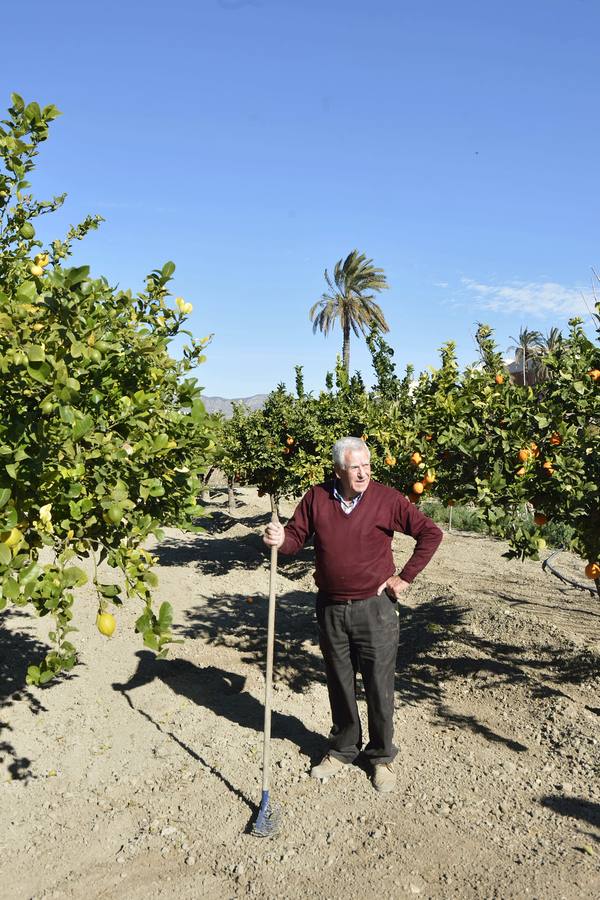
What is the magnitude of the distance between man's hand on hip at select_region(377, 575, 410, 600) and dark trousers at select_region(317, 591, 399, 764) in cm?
4

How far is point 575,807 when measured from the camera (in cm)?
376

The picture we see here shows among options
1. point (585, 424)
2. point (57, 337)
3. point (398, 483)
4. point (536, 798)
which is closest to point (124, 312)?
point (57, 337)

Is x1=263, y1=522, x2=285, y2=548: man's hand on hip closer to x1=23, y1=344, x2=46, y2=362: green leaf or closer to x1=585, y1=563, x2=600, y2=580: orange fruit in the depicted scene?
x1=23, y1=344, x2=46, y2=362: green leaf

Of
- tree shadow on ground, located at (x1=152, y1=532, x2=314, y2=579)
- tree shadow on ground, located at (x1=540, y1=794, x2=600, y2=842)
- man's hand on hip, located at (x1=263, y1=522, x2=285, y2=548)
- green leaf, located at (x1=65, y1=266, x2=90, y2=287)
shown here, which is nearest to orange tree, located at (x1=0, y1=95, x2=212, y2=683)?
green leaf, located at (x1=65, y1=266, x2=90, y2=287)

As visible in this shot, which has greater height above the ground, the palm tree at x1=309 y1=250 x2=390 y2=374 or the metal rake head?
the palm tree at x1=309 y1=250 x2=390 y2=374

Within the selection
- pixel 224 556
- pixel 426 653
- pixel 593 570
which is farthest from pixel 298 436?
pixel 593 570

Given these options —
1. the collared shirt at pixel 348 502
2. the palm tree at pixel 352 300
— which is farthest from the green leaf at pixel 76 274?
the palm tree at pixel 352 300

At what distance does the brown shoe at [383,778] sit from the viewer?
390 centimetres

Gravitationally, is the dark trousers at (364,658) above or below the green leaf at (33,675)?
below

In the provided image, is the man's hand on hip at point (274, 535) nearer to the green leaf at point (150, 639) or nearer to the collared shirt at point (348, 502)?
the collared shirt at point (348, 502)

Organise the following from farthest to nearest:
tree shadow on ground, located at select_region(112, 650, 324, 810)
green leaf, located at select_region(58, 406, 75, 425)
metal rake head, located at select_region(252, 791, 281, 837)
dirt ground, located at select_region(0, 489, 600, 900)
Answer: tree shadow on ground, located at select_region(112, 650, 324, 810), metal rake head, located at select_region(252, 791, 281, 837), dirt ground, located at select_region(0, 489, 600, 900), green leaf, located at select_region(58, 406, 75, 425)

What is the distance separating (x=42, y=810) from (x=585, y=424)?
14.1 feet

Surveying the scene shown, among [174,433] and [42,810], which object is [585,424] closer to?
[174,433]

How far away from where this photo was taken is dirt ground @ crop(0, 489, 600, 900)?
3.20m
